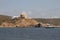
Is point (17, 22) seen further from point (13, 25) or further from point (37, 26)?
point (37, 26)

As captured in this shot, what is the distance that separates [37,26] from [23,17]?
23.2m

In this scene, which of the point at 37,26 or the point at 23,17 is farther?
the point at 23,17

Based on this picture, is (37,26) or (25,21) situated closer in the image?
(37,26)

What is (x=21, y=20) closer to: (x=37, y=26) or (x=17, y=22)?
(x=17, y=22)

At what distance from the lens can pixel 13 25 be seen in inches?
7776

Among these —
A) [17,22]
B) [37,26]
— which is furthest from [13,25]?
[37,26]

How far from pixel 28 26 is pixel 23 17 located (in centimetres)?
1181

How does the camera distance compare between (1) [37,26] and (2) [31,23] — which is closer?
(1) [37,26]

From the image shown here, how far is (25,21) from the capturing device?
19700 cm

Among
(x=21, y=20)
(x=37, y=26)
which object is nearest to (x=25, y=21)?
(x=21, y=20)

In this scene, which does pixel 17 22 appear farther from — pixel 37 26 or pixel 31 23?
pixel 37 26

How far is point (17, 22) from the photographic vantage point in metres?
199

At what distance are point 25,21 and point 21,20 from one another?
4.08 metres

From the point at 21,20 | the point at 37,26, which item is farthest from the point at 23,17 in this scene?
the point at 37,26
